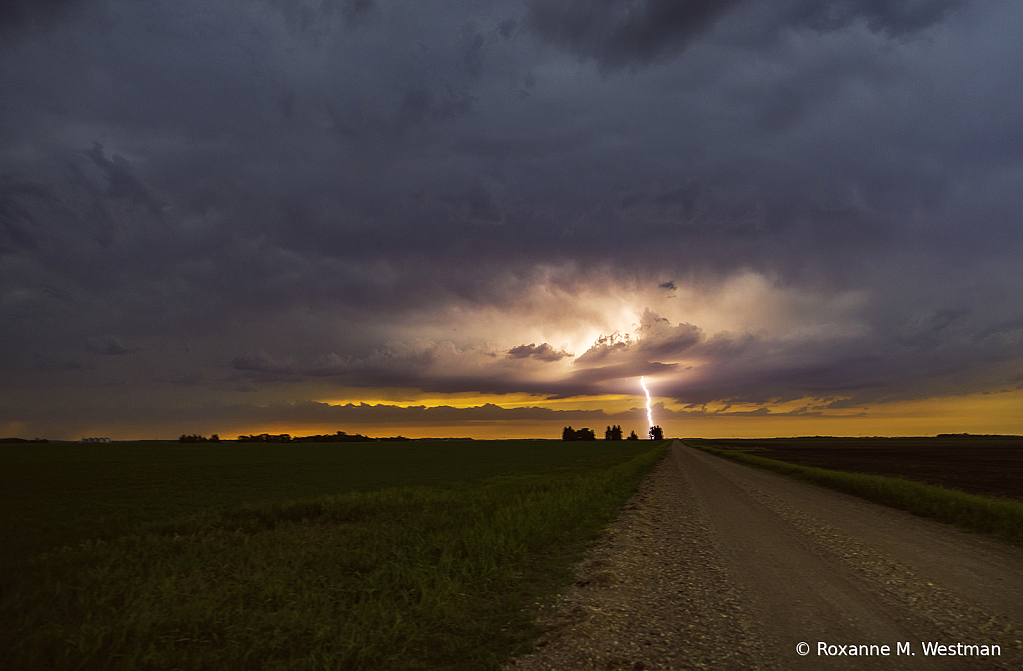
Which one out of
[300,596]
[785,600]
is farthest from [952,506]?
[300,596]

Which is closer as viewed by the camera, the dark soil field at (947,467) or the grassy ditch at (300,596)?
the grassy ditch at (300,596)

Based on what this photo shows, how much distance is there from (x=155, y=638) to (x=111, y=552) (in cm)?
977

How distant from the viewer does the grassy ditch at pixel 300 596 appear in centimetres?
662

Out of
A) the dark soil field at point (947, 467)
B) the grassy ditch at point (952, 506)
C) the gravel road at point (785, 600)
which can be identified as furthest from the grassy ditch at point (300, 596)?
the dark soil field at point (947, 467)

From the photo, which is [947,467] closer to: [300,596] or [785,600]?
[785,600]

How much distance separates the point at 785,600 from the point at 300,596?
8376mm

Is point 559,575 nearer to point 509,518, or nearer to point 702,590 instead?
point 702,590

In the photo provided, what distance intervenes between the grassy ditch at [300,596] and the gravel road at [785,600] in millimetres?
1022

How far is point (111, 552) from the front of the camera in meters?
14.4

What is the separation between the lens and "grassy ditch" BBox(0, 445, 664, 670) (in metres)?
6.62

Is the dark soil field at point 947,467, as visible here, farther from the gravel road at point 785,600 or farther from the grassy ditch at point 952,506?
the gravel road at point 785,600

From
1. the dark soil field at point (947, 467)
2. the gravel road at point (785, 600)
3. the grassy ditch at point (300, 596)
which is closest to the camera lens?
the gravel road at point (785, 600)

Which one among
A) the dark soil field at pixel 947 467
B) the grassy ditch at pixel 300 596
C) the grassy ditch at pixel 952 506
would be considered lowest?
the dark soil field at pixel 947 467

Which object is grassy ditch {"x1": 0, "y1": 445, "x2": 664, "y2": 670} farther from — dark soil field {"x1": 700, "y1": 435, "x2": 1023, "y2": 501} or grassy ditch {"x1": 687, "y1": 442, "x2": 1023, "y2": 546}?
dark soil field {"x1": 700, "y1": 435, "x2": 1023, "y2": 501}
